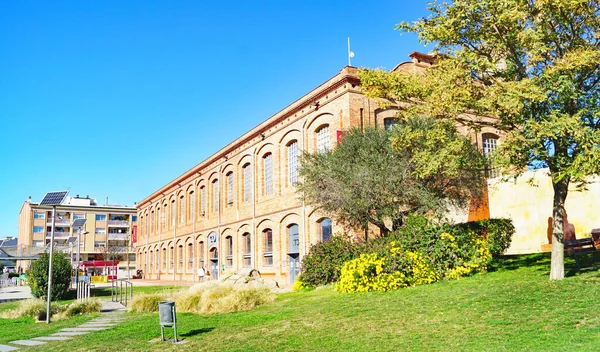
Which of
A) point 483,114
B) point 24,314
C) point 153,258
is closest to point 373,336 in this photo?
point 483,114

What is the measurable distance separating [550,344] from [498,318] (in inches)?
65.9

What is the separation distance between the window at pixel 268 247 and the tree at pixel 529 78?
1824 cm

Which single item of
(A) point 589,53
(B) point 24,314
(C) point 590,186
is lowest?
(B) point 24,314

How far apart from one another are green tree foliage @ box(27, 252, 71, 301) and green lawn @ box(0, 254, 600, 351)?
9.84 metres

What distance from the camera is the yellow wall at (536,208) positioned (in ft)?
70.4

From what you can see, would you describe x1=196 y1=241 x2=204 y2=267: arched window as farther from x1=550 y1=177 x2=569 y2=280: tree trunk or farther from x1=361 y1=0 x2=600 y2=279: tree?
x1=550 y1=177 x2=569 y2=280: tree trunk

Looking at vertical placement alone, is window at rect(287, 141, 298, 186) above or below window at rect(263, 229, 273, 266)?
above

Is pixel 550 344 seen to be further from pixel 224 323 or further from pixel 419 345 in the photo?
pixel 224 323

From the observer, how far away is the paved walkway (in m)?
10.8

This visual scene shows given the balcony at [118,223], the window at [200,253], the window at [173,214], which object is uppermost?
the balcony at [118,223]

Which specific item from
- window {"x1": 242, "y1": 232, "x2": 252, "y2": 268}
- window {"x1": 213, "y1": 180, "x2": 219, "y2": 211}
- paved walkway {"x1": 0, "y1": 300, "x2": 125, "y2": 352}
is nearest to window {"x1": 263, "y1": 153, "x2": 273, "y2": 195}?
window {"x1": 242, "y1": 232, "x2": 252, "y2": 268}

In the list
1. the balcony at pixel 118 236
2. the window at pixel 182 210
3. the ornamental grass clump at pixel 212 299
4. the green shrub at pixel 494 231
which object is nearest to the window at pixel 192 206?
the window at pixel 182 210

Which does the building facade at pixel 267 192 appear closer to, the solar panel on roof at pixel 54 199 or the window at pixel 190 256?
the window at pixel 190 256

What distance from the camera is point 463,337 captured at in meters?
7.85
